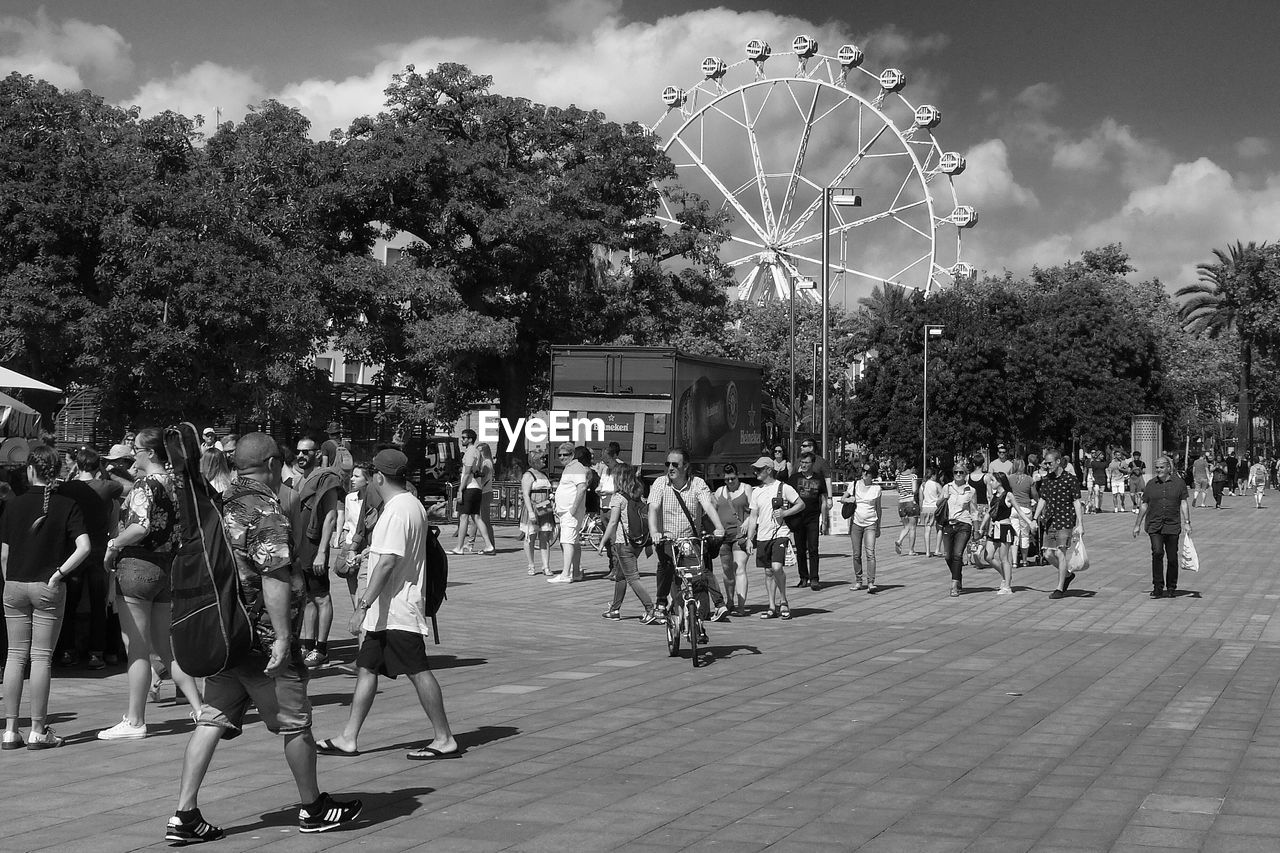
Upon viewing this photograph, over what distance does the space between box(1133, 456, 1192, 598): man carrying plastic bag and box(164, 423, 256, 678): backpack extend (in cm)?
1341

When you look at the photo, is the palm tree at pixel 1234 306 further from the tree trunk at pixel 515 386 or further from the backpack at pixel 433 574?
the backpack at pixel 433 574

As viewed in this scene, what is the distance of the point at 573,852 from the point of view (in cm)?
573

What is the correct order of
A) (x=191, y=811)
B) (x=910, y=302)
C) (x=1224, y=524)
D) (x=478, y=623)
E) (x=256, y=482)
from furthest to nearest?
(x=910, y=302) → (x=1224, y=524) → (x=478, y=623) → (x=256, y=482) → (x=191, y=811)

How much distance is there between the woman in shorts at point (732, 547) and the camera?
1452 cm

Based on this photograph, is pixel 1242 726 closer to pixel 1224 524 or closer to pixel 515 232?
pixel 1224 524

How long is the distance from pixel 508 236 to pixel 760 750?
98.9 ft

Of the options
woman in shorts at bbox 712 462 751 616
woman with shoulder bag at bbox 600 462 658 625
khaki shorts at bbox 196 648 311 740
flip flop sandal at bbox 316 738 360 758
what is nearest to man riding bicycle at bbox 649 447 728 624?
woman with shoulder bag at bbox 600 462 658 625

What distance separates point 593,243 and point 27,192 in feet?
46.8

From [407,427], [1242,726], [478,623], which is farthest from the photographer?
[407,427]

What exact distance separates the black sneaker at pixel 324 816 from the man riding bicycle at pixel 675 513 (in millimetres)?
5785

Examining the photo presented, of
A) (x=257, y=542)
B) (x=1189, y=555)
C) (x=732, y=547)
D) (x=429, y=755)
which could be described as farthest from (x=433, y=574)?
(x=1189, y=555)

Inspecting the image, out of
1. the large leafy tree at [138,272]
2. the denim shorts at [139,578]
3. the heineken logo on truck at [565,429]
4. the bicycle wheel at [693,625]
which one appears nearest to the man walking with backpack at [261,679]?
the denim shorts at [139,578]

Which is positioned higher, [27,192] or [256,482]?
[27,192]

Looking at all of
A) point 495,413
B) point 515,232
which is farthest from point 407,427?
point 515,232
